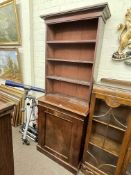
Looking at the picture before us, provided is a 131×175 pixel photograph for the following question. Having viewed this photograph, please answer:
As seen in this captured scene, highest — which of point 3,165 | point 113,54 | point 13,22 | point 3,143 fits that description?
point 13,22

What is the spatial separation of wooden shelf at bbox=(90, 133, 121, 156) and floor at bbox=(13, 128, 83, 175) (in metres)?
0.65

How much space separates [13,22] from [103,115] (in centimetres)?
225

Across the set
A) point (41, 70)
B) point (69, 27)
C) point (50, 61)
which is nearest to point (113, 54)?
point (69, 27)

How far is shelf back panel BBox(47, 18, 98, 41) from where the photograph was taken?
1.62 meters

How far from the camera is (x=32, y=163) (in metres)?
1.88

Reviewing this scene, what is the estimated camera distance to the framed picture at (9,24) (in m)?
2.22

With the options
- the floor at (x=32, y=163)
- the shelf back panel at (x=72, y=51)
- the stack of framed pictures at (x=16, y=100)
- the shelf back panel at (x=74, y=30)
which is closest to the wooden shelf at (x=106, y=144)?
the floor at (x=32, y=163)

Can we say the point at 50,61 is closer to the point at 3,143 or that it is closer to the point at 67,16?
the point at 67,16

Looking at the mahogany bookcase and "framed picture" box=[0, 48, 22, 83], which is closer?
the mahogany bookcase

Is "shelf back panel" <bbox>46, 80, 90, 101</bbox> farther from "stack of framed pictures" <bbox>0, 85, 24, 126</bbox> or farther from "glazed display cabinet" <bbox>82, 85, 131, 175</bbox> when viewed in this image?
"stack of framed pictures" <bbox>0, 85, 24, 126</bbox>

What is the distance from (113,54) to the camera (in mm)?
1574

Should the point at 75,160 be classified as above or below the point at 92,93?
below

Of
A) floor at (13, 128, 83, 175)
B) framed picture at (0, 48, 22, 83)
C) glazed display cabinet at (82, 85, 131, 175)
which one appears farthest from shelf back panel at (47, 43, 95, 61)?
floor at (13, 128, 83, 175)

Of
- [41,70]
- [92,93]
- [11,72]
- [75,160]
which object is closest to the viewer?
[92,93]
